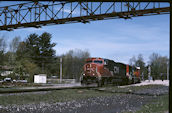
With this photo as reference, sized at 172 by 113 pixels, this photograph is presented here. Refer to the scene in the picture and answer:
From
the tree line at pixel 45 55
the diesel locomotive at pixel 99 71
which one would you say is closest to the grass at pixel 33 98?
the diesel locomotive at pixel 99 71

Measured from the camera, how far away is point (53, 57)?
89.6 metres

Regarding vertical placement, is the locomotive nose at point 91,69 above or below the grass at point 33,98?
above

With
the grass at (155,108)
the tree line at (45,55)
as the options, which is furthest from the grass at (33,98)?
the tree line at (45,55)

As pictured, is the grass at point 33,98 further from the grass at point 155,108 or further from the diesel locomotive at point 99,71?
the diesel locomotive at point 99,71

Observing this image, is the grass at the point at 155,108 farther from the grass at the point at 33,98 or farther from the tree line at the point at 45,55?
the tree line at the point at 45,55

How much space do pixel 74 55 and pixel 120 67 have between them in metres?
58.7

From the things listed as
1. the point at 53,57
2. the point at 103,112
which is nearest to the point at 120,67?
the point at 103,112

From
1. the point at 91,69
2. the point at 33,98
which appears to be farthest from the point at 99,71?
the point at 33,98

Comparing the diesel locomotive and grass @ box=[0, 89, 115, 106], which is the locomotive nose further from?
grass @ box=[0, 89, 115, 106]

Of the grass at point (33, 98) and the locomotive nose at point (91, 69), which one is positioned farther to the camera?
the locomotive nose at point (91, 69)

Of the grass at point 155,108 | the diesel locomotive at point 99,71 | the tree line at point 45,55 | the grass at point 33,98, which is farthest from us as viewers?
the tree line at point 45,55

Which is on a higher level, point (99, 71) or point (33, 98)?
point (99, 71)

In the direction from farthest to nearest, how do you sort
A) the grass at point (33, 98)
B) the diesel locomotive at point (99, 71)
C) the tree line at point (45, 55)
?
1. the tree line at point (45, 55)
2. the diesel locomotive at point (99, 71)
3. the grass at point (33, 98)

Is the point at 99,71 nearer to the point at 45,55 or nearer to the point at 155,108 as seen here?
the point at 155,108
